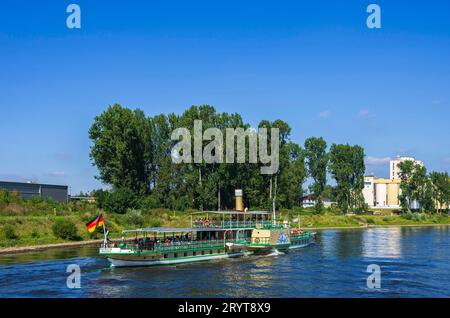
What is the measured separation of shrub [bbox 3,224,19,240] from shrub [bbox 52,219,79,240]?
649 centimetres

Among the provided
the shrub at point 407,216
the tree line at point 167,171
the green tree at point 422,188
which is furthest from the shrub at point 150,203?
the green tree at point 422,188

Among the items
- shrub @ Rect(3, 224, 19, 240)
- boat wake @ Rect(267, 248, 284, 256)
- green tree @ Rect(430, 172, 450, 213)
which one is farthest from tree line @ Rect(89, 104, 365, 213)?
green tree @ Rect(430, 172, 450, 213)

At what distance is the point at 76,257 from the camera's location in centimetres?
6234

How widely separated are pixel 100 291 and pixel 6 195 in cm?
5396

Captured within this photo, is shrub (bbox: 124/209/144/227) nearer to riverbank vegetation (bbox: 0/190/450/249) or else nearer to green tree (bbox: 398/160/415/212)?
riverbank vegetation (bbox: 0/190/450/249)

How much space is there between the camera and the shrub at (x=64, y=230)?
78.6 m

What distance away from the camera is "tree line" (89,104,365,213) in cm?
11438

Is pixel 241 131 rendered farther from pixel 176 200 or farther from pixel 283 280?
pixel 283 280

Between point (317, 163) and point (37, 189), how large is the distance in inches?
3577

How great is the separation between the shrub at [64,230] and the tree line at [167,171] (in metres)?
23.7

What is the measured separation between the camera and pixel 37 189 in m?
105

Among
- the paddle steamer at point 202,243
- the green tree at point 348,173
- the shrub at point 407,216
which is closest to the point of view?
the paddle steamer at point 202,243

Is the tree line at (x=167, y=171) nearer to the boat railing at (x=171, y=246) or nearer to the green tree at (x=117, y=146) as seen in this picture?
the green tree at (x=117, y=146)
